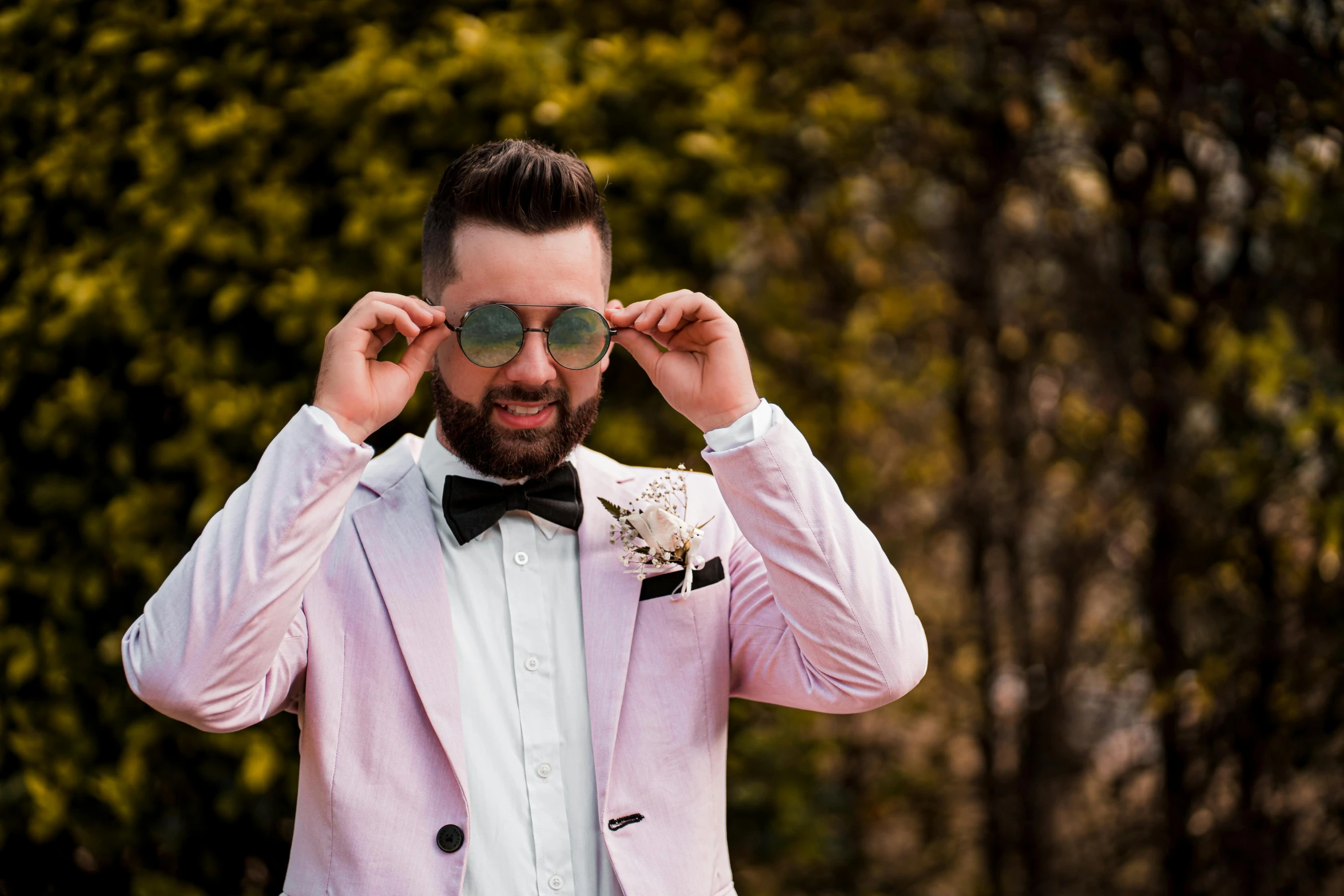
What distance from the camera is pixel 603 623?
2.06 meters

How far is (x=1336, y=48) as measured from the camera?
11.1 ft

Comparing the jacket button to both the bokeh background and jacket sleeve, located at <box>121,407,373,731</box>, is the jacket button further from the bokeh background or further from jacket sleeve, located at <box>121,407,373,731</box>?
the bokeh background

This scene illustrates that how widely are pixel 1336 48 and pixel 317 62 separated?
3.14m

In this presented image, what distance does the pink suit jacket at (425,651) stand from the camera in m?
1.83

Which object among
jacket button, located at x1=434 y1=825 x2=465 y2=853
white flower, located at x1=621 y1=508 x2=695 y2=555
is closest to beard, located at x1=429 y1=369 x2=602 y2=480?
white flower, located at x1=621 y1=508 x2=695 y2=555

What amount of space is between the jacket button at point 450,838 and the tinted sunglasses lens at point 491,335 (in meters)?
0.83

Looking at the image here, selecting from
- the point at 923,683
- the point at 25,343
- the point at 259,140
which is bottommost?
the point at 923,683

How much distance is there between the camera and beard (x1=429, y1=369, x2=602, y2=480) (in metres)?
2.11

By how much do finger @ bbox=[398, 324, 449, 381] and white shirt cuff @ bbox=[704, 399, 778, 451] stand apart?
1.78ft

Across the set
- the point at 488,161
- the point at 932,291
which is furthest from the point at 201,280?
the point at 932,291

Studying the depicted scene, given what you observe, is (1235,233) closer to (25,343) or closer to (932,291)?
(932,291)

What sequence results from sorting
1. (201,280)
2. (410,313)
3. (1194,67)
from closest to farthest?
(410,313) → (201,280) → (1194,67)

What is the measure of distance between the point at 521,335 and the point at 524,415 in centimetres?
17

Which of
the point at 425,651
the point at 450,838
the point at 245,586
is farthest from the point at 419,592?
the point at 450,838
